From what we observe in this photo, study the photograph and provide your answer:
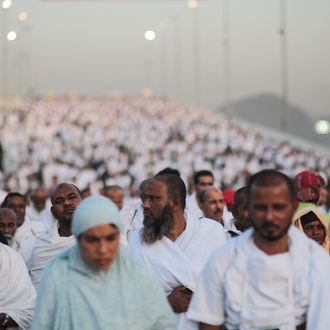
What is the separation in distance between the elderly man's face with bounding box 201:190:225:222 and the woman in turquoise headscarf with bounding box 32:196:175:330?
5.33 meters

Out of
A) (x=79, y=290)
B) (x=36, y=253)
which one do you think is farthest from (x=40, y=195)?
(x=79, y=290)

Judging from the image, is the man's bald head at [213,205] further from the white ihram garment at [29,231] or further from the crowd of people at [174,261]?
the white ihram garment at [29,231]

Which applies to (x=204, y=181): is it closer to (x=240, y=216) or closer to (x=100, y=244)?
(x=240, y=216)

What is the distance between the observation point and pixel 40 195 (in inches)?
663

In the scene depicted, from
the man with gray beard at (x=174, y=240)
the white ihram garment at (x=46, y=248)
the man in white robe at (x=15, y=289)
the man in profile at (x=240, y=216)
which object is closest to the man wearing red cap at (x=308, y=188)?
the man in profile at (x=240, y=216)

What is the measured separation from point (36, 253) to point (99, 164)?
104 ft

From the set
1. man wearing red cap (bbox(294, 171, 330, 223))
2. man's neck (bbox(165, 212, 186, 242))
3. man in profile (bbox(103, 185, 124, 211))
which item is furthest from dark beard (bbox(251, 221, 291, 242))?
man in profile (bbox(103, 185, 124, 211))

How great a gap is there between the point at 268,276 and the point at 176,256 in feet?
7.44

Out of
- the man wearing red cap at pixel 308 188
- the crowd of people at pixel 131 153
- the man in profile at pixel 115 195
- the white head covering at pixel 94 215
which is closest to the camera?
the white head covering at pixel 94 215

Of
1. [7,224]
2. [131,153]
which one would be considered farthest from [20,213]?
[131,153]

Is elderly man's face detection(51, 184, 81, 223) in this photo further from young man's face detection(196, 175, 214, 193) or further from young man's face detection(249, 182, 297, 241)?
young man's face detection(196, 175, 214, 193)

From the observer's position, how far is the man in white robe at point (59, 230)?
338 inches

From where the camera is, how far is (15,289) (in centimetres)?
762

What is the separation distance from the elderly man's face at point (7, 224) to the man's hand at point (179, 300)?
3227 millimetres
